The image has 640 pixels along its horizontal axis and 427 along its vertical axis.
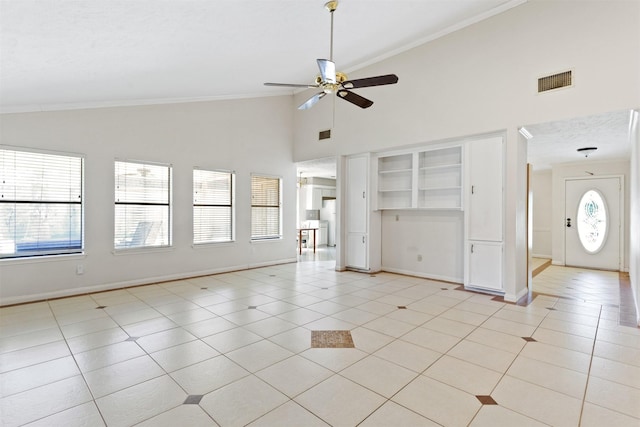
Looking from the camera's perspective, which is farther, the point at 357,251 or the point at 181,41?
the point at 357,251

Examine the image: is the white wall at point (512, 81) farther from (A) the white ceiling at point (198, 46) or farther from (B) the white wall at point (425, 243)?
(B) the white wall at point (425, 243)

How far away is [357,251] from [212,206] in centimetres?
318

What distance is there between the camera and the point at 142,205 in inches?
215

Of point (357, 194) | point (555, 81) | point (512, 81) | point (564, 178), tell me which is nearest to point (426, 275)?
point (357, 194)

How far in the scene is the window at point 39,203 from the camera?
421 cm

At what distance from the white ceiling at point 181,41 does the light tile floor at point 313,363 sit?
2742 mm

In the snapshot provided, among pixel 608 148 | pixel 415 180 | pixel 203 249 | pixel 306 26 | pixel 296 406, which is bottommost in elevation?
pixel 296 406

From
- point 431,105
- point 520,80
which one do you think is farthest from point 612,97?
point 431,105

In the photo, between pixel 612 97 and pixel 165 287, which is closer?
pixel 612 97

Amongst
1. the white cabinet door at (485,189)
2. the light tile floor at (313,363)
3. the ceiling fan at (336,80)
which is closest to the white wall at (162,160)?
the light tile floor at (313,363)

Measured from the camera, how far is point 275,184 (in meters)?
7.56

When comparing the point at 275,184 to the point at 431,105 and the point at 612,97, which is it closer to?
the point at 431,105

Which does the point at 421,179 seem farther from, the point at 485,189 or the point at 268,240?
the point at 268,240

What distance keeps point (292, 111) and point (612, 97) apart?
5920 mm
